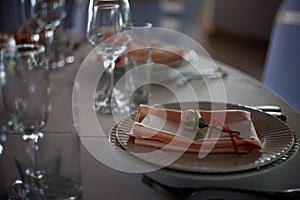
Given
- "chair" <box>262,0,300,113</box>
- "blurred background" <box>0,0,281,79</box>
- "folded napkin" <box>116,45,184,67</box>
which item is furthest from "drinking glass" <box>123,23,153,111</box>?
"blurred background" <box>0,0,281,79</box>

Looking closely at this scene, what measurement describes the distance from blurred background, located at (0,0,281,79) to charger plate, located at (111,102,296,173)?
204 cm

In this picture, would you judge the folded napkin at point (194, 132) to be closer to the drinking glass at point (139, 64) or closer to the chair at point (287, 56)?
the drinking glass at point (139, 64)

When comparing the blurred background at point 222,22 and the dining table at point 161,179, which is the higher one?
the dining table at point 161,179

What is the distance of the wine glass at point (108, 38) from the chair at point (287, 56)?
0.71 m

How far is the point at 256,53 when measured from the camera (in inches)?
161

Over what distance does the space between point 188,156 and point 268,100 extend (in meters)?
0.41

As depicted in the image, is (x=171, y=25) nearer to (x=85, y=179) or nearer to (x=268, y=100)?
(x=268, y=100)

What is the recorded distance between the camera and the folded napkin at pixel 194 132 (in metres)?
0.69

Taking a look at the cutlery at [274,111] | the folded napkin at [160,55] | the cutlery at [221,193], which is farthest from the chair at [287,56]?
the cutlery at [221,193]

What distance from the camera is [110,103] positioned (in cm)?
97

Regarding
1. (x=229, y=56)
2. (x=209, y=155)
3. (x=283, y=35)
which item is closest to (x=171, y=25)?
(x=229, y=56)

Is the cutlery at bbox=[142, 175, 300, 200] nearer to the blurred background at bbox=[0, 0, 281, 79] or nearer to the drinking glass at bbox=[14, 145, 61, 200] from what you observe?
the drinking glass at bbox=[14, 145, 61, 200]

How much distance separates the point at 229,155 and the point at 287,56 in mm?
906

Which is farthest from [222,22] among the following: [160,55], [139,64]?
[139,64]
